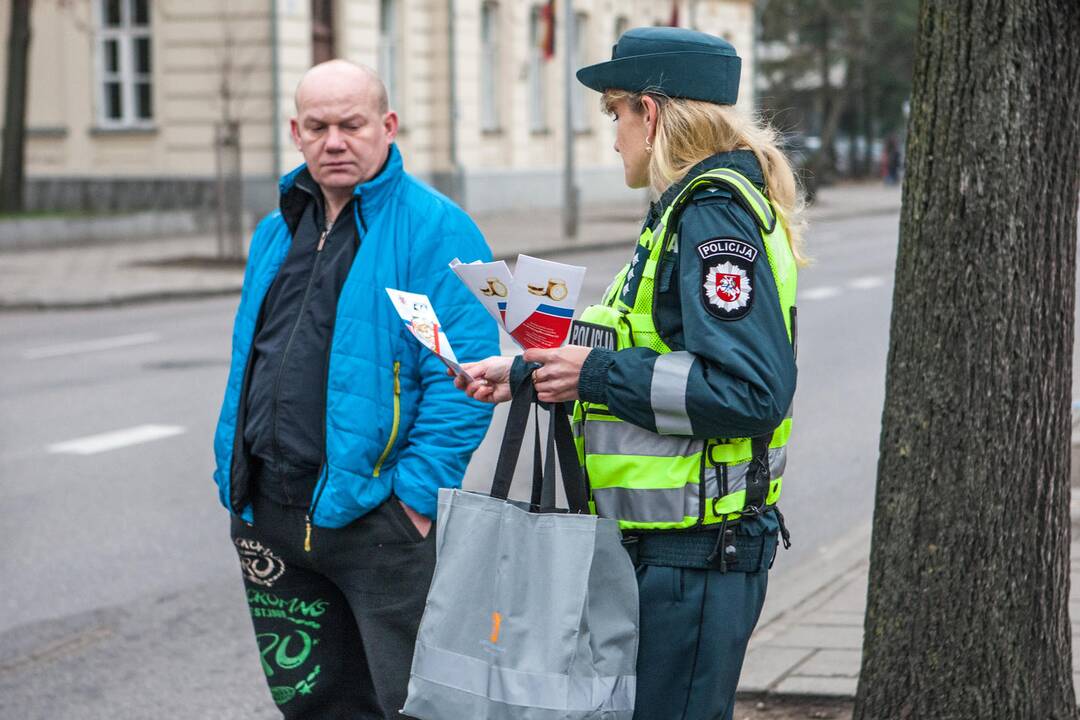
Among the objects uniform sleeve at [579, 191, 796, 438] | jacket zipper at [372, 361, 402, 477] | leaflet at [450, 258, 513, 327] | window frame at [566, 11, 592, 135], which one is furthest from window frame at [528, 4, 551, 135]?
uniform sleeve at [579, 191, 796, 438]

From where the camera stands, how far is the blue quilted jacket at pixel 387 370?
346cm

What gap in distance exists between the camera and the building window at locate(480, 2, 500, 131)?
114 feet

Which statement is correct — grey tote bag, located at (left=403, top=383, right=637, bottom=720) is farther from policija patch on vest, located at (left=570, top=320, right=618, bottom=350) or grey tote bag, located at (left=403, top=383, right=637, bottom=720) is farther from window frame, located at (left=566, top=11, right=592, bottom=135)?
window frame, located at (left=566, top=11, right=592, bottom=135)

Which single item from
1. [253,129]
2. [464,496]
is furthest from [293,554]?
[253,129]

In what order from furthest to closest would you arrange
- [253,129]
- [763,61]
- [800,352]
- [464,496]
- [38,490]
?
[763,61] < [253,129] < [800,352] < [38,490] < [464,496]

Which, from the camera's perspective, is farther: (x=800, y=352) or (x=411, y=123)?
(x=411, y=123)

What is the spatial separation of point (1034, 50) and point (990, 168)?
0.90 ft

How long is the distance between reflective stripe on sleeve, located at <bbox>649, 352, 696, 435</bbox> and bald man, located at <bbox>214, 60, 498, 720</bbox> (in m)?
0.97

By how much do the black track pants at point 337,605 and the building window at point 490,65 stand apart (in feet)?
103

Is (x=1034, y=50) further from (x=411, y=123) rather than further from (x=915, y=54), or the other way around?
(x=411, y=123)

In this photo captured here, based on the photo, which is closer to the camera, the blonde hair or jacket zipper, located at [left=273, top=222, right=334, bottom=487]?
the blonde hair

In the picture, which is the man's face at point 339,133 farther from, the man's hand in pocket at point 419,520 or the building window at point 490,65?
the building window at point 490,65

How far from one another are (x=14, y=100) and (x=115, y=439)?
1749 cm

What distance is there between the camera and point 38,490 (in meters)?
8.02
